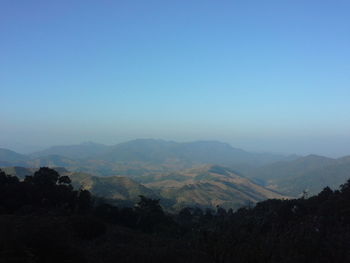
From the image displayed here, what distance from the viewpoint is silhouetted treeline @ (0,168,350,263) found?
11.6 m

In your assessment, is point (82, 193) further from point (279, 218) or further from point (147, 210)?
point (279, 218)

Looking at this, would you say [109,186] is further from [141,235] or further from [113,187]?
[141,235]

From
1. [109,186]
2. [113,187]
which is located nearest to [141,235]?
[113,187]

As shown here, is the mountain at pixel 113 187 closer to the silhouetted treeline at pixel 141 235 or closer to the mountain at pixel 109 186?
the mountain at pixel 109 186

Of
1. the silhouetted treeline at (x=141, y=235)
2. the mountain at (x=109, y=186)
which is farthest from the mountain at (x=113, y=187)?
the silhouetted treeline at (x=141, y=235)

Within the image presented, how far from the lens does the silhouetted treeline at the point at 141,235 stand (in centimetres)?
1157

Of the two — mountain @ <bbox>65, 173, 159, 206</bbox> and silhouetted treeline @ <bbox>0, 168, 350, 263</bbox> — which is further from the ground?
silhouetted treeline @ <bbox>0, 168, 350, 263</bbox>

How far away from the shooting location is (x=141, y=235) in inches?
883

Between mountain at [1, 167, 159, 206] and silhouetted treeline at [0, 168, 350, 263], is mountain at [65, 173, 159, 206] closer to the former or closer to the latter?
mountain at [1, 167, 159, 206]

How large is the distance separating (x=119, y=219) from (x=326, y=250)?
25.2m

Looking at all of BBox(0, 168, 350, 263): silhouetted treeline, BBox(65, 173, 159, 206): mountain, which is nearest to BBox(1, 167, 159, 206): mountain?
BBox(65, 173, 159, 206): mountain

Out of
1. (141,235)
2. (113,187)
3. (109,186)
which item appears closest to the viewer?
(141,235)

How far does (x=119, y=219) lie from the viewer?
35.7 meters

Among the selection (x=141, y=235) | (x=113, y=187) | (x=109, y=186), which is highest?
(x=141, y=235)
